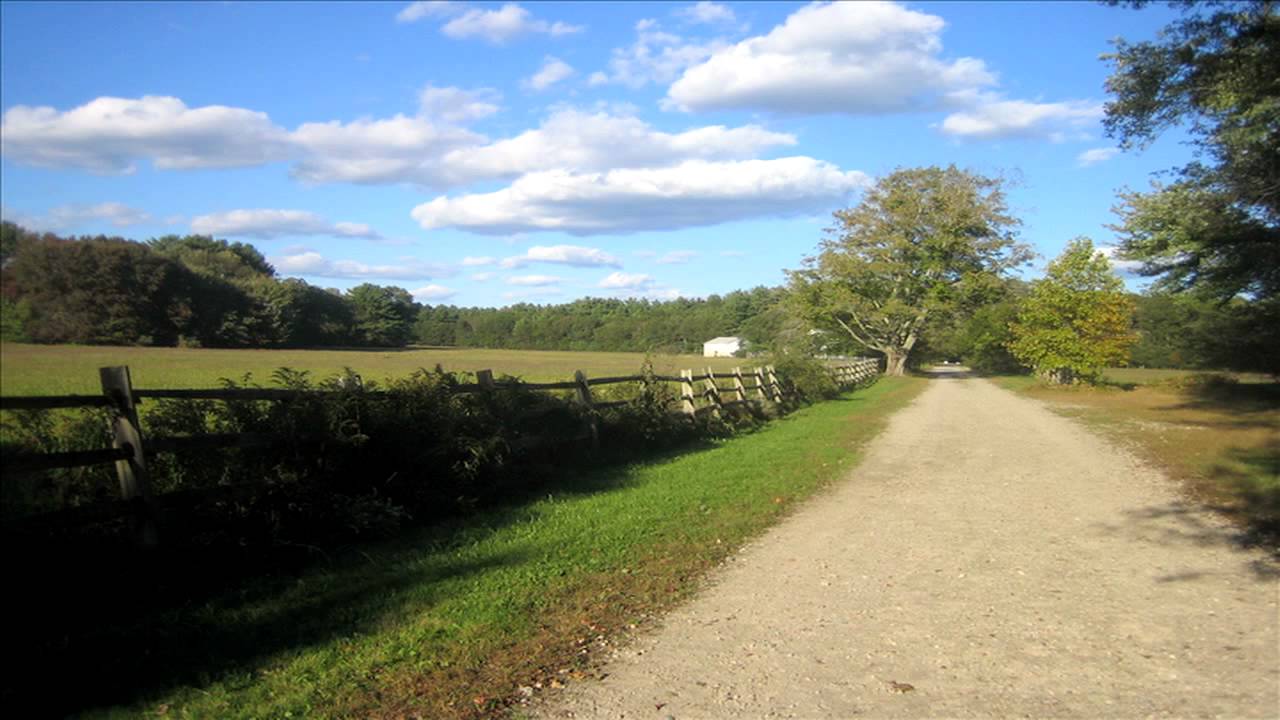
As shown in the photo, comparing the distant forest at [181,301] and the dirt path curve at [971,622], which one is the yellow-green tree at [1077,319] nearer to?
the dirt path curve at [971,622]

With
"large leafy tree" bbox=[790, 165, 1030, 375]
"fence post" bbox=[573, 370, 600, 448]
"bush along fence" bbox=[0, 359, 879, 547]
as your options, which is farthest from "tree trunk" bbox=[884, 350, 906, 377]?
"bush along fence" bbox=[0, 359, 879, 547]

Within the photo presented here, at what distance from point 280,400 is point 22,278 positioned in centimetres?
234

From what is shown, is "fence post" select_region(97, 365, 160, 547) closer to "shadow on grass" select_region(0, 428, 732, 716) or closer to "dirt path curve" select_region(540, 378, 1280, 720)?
"shadow on grass" select_region(0, 428, 732, 716)

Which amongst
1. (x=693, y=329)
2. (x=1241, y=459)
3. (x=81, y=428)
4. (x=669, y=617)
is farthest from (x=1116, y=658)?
(x=693, y=329)

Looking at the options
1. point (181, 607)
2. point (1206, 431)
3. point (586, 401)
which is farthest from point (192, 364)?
point (1206, 431)

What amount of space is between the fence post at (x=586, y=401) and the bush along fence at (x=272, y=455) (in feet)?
3.49

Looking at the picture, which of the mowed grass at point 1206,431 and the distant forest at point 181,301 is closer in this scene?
the distant forest at point 181,301

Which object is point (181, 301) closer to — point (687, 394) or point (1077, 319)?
point (687, 394)

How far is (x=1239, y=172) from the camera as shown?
49.5ft

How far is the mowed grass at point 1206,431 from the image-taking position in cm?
898

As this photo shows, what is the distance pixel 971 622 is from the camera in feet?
16.0

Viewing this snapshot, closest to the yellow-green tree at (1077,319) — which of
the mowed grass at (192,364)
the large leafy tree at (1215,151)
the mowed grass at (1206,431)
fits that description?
the mowed grass at (1206,431)

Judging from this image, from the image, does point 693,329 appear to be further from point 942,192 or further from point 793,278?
point 942,192

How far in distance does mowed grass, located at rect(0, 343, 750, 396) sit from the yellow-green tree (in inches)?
1122
